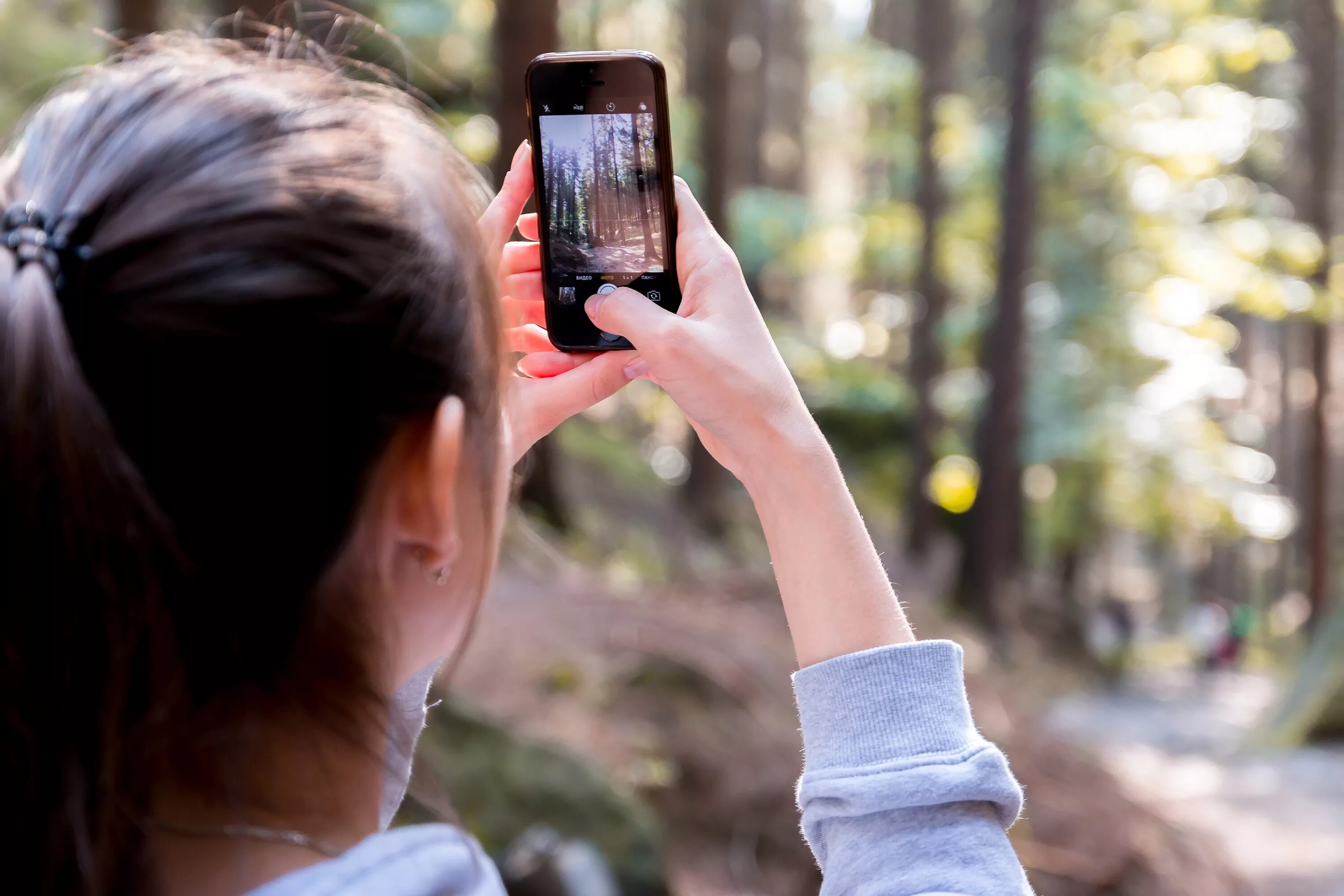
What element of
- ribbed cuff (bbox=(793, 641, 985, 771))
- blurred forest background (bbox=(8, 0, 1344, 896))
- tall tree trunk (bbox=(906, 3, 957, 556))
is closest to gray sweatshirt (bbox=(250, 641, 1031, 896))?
ribbed cuff (bbox=(793, 641, 985, 771))

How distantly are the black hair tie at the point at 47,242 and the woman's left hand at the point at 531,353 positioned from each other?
62 cm

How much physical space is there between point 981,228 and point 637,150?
16.3 m

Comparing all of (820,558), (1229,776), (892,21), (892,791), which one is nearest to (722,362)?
(820,558)

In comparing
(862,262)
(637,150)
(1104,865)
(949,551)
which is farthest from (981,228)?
(637,150)

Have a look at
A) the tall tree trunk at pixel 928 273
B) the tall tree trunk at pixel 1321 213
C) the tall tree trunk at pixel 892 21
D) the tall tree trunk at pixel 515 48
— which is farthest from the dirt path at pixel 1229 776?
the tall tree trunk at pixel 892 21

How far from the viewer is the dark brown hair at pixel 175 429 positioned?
2.70 ft

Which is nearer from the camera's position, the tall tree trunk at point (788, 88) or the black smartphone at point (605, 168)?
the black smartphone at point (605, 168)

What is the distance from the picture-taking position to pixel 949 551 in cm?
2041

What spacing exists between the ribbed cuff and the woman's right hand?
233 mm

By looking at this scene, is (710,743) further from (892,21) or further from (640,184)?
(892,21)

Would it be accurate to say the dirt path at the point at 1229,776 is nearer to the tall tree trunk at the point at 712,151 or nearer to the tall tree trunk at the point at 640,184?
the tall tree trunk at the point at 712,151

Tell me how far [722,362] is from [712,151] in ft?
39.6

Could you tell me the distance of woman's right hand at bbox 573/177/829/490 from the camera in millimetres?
1229

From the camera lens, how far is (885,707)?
111 centimetres
